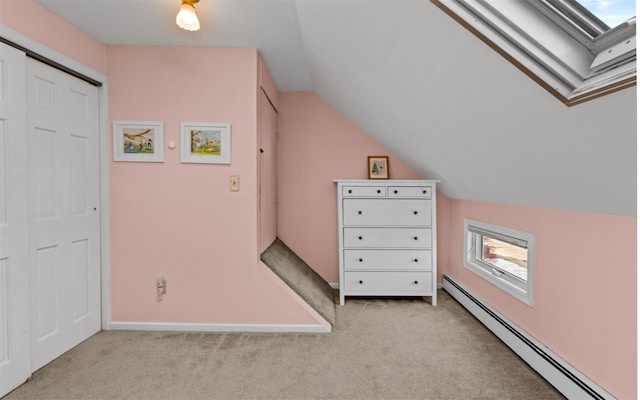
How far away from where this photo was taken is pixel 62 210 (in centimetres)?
216

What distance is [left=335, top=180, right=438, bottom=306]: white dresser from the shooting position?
2.99 meters

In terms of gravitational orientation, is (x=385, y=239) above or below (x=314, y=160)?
below

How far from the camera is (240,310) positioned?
2523 mm

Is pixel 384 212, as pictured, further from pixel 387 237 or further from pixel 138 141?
pixel 138 141

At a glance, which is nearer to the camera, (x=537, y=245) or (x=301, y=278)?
(x=537, y=245)

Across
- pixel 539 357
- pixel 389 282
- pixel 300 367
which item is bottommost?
pixel 300 367

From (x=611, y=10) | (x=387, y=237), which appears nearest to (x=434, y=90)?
(x=611, y=10)

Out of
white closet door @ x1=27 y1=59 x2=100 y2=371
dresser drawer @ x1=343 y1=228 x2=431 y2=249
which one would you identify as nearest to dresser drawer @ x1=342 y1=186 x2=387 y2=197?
dresser drawer @ x1=343 y1=228 x2=431 y2=249

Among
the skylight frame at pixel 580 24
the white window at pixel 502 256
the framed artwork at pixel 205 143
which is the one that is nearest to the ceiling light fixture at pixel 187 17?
the framed artwork at pixel 205 143

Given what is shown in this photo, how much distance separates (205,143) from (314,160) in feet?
4.67

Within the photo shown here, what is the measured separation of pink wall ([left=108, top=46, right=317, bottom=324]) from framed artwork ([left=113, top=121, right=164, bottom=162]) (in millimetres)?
59

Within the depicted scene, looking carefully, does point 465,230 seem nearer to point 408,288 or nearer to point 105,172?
point 408,288

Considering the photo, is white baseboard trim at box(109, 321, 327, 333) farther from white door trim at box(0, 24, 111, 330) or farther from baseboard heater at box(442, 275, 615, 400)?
baseboard heater at box(442, 275, 615, 400)

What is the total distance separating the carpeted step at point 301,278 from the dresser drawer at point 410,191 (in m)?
1.26
